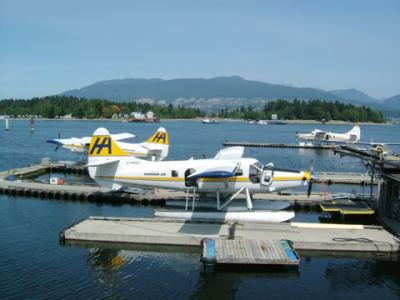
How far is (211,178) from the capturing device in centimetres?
2177

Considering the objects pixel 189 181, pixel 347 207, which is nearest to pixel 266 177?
pixel 189 181

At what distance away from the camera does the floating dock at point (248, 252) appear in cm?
1587

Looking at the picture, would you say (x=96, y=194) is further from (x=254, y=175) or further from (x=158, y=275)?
(x=158, y=275)

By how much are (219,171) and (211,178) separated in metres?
1.85

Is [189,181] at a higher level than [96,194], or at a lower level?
higher

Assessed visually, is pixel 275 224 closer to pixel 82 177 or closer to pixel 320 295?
pixel 320 295

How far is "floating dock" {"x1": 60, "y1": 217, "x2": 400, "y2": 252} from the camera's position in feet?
59.1

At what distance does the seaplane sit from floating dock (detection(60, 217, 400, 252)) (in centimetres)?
86

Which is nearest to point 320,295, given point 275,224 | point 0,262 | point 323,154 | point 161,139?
point 275,224

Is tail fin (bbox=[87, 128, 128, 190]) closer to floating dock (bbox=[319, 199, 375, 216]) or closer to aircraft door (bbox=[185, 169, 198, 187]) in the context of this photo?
aircraft door (bbox=[185, 169, 198, 187])

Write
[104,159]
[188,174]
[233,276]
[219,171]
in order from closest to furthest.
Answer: [233,276], [219,171], [188,174], [104,159]

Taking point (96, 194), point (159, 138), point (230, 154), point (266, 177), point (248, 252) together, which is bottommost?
point (96, 194)

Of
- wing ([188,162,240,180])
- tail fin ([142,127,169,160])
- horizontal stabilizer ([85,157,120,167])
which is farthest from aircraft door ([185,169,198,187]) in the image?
tail fin ([142,127,169,160])

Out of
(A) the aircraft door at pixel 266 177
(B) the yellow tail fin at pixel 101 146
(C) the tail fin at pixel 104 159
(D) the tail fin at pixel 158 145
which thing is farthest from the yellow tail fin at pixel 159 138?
(A) the aircraft door at pixel 266 177
